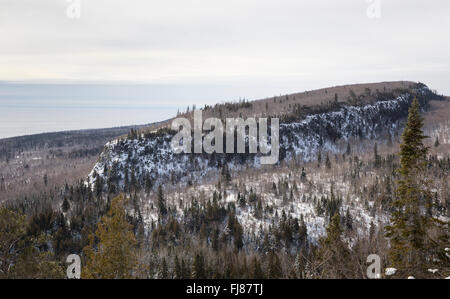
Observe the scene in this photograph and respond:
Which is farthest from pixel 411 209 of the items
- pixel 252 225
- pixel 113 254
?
pixel 252 225

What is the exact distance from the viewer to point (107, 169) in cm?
19050

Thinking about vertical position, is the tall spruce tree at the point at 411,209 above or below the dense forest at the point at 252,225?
above

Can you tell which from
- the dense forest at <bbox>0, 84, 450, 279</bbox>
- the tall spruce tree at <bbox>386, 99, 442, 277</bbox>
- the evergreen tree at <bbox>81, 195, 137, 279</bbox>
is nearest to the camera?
the evergreen tree at <bbox>81, 195, 137, 279</bbox>

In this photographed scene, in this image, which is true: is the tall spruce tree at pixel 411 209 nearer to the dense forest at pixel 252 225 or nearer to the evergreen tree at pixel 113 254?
the dense forest at pixel 252 225

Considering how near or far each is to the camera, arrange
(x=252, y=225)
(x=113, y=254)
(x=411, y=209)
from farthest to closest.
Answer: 1. (x=252, y=225)
2. (x=411, y=209)
3. (x=113, y=254)

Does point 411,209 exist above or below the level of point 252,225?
above

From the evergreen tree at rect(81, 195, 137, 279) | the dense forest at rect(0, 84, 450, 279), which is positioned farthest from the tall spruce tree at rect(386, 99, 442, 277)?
the evergreen tree at rect(81, 195, 137, 279)

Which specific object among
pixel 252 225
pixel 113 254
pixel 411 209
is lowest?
pixel 252 225

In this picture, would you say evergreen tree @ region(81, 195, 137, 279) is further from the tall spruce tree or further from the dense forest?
the tall spruce tree

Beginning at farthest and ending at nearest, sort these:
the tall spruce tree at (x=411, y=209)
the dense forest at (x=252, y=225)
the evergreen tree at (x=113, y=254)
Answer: the tall spruce tree at (x=411, y=209) < the dense forest at (x=252, y=225) < the evergreen tree at (x=113, y=254)

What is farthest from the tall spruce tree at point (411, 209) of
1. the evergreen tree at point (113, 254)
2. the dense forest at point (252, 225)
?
the evergreen tree at point (113, 254)

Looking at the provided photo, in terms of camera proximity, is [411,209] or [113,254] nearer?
[113,254]

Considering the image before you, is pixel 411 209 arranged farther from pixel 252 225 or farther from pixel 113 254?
pixel 252 225
